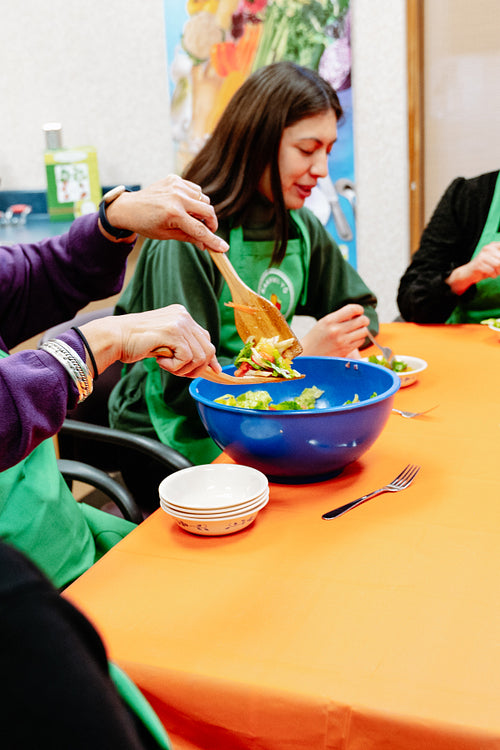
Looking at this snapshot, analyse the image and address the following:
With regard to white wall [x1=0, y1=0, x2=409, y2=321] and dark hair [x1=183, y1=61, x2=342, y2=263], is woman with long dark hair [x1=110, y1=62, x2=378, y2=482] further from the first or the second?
white wall [x1=0, y1=0, x2=409, y2=321]

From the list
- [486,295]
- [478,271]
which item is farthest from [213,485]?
[486,295]

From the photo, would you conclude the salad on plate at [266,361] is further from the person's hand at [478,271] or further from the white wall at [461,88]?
the white wall at [461,88]

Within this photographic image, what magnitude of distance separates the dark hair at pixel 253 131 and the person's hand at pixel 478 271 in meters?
0.65

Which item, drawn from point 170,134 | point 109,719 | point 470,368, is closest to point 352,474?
point 470,368

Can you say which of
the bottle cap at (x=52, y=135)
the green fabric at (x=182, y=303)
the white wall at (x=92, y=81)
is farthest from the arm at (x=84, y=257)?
the white wall at (x=92, y=81)

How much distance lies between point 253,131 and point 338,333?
1.76 ft

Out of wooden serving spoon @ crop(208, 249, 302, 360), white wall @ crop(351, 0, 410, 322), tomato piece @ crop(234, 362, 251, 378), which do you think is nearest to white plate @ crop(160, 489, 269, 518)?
tomato piece @ crop(234, 362, 251, 378)

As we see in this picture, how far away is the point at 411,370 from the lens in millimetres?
1591

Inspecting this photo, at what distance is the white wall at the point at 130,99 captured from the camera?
3215mm

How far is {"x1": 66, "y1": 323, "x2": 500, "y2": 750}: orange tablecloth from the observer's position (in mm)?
655

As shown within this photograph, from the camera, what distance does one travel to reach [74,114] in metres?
3.89

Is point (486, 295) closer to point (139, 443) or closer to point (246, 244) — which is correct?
point (246, 244)

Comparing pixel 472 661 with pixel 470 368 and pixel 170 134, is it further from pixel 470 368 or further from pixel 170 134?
pixel 170 134

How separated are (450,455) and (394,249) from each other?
2341 millimetres
